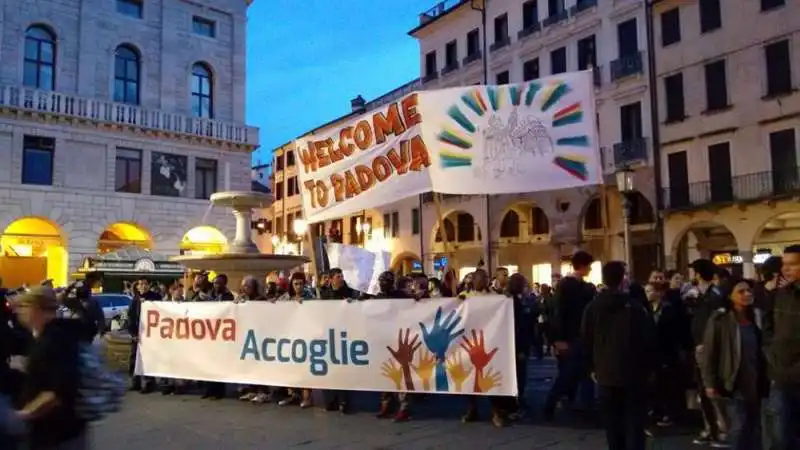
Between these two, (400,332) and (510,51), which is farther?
(510,51)

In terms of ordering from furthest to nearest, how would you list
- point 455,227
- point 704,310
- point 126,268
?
point 455,227
point 126,268
point 704,310

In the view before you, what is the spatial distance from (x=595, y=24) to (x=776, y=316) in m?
29.0

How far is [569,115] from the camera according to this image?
8391 millimetres

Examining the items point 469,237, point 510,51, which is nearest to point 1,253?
point 469,237

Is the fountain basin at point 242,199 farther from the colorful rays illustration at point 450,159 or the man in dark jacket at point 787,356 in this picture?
the man in dark jacket at point 787,356

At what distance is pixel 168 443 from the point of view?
24.3 feet

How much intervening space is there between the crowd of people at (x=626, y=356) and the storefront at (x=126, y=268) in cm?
2113

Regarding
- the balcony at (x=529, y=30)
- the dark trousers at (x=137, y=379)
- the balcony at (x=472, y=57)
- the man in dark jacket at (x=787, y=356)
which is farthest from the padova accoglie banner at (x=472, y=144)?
the balcony at (x=472, y=57)

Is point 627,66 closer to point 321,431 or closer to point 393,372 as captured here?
point 393,372

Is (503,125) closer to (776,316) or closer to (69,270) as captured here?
(776,316)

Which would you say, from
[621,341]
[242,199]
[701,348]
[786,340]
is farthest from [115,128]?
[786,340]

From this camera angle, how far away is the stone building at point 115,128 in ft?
99.1

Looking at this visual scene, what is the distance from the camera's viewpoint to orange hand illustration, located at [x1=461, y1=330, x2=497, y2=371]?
7.67m

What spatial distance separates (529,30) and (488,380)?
99.1ft
